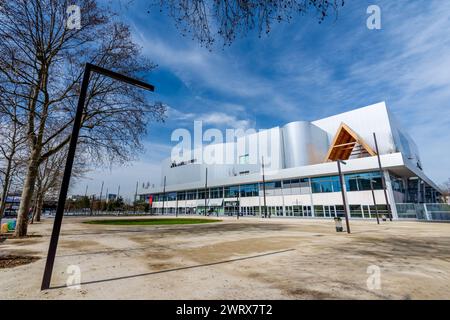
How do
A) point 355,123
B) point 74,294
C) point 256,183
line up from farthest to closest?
point 256,183, point 355,123, point 74,294

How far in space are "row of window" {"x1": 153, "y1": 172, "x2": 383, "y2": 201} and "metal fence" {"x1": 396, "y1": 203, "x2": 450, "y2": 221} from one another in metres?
4.23

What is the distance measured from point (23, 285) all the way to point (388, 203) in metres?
39.1

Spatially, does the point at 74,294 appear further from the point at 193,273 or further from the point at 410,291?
the point at 410,291

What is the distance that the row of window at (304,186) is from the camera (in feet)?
114

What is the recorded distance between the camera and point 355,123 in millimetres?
47281

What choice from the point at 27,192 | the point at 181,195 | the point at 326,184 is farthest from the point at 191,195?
the point at 27,192

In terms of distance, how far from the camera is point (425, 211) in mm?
28922

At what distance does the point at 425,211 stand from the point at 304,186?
57.9 ft

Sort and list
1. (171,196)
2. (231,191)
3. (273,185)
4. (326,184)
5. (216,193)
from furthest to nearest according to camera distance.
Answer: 1. (171,196)
2. (216,193)
3. (231,191)
4. (273,185)
5. (326,184)

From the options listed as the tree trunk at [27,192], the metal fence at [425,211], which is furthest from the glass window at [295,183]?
the tree trunk at [27,192]

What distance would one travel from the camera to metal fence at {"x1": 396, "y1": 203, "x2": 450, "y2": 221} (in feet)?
90.3

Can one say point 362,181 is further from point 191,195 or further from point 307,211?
point 191,195

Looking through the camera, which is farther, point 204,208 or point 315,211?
point 204,208
